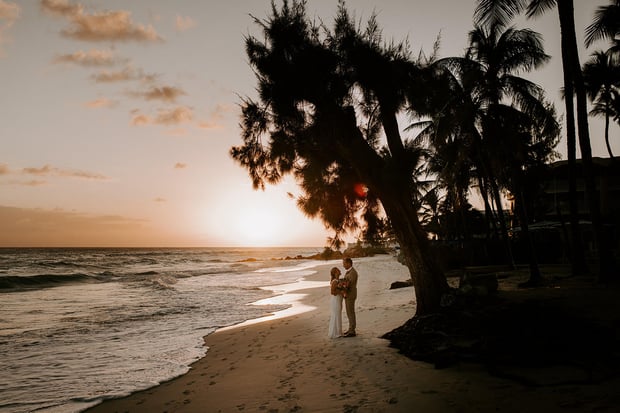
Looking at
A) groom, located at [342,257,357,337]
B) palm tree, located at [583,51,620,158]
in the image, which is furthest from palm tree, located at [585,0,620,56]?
groom, located at [342,257,357,337]

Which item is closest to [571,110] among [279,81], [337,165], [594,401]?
[337,165]

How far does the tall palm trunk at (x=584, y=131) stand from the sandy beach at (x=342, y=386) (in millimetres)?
8260

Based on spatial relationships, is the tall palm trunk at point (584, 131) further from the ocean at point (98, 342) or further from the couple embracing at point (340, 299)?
the ocean at point (98, 342)

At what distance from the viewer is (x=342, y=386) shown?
20.2 ft

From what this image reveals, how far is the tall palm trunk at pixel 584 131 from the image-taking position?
12648 mm

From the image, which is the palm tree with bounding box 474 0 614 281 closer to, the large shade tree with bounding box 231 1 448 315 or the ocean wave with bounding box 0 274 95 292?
the large shade tree with bounding box 231 1 448 315

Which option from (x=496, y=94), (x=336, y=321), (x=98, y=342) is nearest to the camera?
(x=336, y=321)

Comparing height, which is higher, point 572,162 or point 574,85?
point 574,85

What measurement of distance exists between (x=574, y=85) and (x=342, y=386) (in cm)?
1292

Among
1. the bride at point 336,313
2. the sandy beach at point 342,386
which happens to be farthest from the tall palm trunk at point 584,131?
the bride at point 336,313

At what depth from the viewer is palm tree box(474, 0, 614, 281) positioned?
41.7 feet

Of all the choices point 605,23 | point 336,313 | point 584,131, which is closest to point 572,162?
point 584,131

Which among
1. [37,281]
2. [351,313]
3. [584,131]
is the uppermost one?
[584,131]

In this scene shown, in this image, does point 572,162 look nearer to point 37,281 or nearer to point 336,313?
point 336,313
